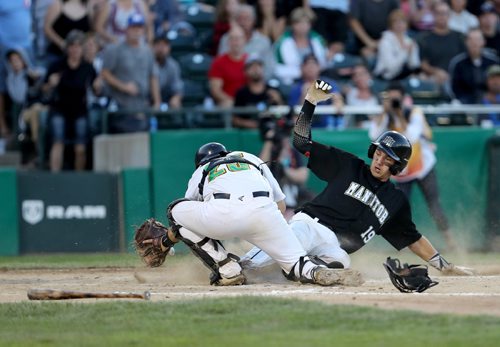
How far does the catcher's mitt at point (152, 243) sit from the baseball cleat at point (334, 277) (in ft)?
5.06

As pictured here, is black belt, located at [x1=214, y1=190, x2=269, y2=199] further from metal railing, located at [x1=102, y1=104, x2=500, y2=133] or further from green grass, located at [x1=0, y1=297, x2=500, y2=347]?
metal railing, located at [x1=102, y1=104, x2=500, y2=133]

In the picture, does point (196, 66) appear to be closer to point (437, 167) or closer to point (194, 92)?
point (194, 92)

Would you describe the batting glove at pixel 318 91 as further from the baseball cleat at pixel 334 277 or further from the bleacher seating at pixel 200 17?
the bleacher seating at pixel 200 17

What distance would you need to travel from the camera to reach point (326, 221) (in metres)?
10.1

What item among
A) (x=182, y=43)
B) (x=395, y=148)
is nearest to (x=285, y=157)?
(x=182, y=43)

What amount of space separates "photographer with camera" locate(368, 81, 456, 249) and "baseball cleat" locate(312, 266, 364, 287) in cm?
564

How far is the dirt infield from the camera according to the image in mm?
8359

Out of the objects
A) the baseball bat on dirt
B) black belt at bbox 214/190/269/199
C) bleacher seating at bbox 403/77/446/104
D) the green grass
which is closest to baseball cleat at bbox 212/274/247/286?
black belt at bbox 214/190/269/199

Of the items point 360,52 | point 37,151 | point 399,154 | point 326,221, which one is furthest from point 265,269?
point 360,52

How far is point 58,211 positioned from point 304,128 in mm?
6199

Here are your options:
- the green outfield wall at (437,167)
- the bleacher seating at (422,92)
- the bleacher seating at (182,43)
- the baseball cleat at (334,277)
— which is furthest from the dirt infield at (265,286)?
the bleacher seating at (182,43)

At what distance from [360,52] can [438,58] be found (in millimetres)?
1183

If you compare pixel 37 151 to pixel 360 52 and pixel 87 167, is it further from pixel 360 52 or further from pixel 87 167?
pixel 360 52

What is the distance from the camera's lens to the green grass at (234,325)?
22.5 feet
